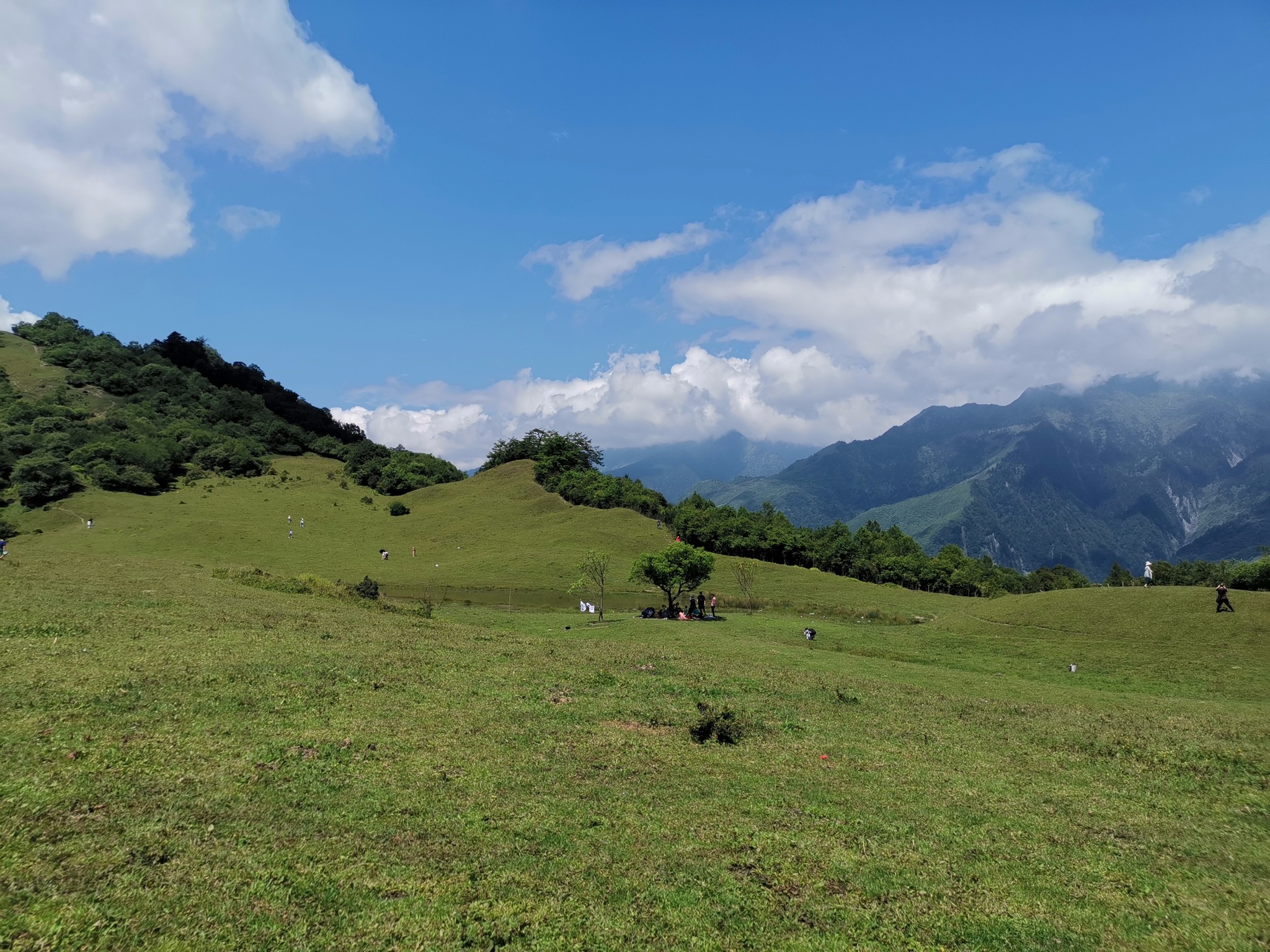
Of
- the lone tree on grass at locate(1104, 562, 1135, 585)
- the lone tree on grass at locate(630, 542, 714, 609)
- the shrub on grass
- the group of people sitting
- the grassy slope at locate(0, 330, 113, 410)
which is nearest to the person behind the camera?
the shrub on grass

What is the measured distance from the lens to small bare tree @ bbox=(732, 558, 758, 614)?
7100 centimetres

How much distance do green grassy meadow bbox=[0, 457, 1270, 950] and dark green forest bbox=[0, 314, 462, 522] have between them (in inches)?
4073

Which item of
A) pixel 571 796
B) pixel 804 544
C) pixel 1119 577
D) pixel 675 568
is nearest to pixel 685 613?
pixel 675 568

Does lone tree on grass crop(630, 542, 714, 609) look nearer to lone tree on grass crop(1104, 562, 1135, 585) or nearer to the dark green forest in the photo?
lone tree on grass crop(1104, 562, 1135, 585)

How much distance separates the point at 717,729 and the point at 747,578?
63222 mm

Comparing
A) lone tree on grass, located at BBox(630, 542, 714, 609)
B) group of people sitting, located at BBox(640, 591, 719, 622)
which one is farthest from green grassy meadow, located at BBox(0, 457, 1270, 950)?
lone tree on grass, located at BBox(630, 542, 714, 609)

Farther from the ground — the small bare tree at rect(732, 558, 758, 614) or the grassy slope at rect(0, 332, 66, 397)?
the grassy slope at rect(0, 332, 66, 397)

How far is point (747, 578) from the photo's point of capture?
8050cm

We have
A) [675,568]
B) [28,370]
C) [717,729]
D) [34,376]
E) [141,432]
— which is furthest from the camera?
[28,370]

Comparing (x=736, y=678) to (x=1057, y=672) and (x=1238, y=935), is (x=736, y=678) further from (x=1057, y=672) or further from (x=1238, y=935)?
(x=1057, y=672)

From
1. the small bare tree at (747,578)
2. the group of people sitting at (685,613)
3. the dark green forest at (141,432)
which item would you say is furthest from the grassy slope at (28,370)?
the group of people sitting at (685,613)

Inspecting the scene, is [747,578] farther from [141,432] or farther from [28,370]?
[28,370]

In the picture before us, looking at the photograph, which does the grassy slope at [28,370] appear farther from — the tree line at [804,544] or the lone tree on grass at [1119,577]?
the lone tree on grass at [1119,577]

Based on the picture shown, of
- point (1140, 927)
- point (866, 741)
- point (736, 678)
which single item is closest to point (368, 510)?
point (736, 678)
